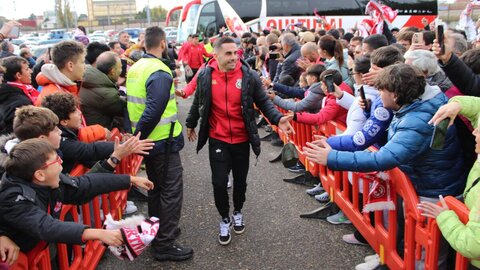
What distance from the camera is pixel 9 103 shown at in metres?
3.78

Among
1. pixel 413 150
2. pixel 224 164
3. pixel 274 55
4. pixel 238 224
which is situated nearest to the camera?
pixel 413 150

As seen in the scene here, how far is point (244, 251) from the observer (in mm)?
4000

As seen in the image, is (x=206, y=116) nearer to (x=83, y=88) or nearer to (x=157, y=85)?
(x=157, y=85)

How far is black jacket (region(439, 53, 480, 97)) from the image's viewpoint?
3102mm

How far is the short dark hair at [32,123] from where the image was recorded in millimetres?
2844

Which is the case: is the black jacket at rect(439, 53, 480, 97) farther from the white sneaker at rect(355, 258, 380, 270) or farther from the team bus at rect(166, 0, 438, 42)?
the team bus at rect(166, 0, 438, 42)

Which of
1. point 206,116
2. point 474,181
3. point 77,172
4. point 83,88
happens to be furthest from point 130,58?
point 474,181

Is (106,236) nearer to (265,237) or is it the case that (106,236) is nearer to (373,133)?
(373,133)

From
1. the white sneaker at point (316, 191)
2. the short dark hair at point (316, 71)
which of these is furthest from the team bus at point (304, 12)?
the white sneaker at point (316, 191)

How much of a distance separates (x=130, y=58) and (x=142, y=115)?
4645 millimetres

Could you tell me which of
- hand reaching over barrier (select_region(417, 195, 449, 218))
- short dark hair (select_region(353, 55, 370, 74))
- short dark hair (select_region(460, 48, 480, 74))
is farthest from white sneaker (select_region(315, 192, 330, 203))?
hand reaching over barrier (select_region(417, 195, 449, 218))

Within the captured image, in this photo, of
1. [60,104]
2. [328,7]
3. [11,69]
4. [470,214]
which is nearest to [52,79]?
[60,104]

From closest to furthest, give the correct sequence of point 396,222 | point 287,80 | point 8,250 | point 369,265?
point 8,250, point 396,222, point 369,265, point 287,80

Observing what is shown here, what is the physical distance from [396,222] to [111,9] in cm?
10345
